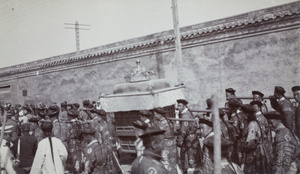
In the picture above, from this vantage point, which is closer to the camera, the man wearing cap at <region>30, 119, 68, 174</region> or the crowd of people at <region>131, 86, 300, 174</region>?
the crowd of people at <region>131, 86, 300, 174</region>

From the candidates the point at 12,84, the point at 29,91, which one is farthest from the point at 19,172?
the point at 12,84

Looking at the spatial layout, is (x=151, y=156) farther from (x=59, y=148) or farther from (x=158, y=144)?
(x=59, y=148)

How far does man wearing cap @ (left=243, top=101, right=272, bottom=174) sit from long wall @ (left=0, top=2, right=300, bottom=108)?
14.4 ft

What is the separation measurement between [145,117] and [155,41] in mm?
6271

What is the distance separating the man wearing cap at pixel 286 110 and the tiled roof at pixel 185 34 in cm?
349

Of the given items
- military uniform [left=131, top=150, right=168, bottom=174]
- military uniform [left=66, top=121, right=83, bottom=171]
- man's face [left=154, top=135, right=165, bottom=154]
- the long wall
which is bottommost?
military uniform [left=66, top=121, right=83, bottom=171]

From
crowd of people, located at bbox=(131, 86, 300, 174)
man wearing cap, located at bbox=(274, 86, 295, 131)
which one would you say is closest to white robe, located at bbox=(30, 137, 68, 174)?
crowd of people, located at bbox=(131, 86, 300, 174)

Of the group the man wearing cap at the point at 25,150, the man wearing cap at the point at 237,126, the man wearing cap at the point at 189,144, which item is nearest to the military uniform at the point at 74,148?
the man wearing cap at the point at 25,150

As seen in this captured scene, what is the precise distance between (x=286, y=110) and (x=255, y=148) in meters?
1.34

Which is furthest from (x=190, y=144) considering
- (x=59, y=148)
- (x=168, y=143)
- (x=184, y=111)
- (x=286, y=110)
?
(x=59, y=148)

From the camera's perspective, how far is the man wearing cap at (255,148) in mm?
5035

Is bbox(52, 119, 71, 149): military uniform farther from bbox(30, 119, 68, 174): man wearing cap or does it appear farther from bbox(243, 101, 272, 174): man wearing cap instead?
bbox(243, 101, 272, 174): man wearing cap

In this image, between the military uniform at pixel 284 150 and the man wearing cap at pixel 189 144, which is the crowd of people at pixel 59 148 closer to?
the man wearing cap at pixel 189 144

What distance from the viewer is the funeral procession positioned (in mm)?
4754
